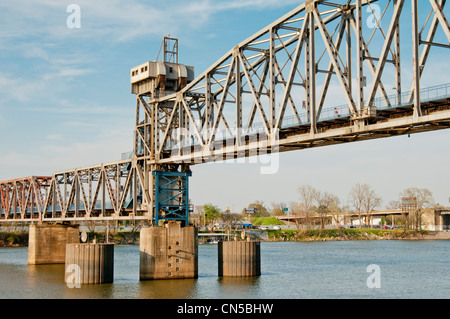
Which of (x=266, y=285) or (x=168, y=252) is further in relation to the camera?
(x=168, y=252)

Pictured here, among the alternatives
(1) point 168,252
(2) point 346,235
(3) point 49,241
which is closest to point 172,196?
→ (1) point 168,252

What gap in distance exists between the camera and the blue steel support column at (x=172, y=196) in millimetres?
63656

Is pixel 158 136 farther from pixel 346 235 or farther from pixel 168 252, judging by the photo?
pixel 346 235

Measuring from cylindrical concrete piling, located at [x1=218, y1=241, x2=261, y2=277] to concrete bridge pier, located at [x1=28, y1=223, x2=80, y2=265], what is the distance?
123ft

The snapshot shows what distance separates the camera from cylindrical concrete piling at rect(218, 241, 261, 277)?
60.0 metres

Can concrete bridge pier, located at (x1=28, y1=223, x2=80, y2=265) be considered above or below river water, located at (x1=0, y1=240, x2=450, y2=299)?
above

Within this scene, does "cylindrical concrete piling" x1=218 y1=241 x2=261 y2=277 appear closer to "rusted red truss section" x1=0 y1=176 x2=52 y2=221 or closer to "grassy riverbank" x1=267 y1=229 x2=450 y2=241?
"rusted red truss section" x1=0 y1=176 x2=52 y2=221

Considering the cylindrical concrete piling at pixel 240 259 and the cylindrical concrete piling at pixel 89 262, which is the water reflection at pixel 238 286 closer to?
the cylindrical concrete piling at pixel 240 259

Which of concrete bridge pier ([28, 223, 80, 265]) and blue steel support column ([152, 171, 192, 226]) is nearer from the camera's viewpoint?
blue steel support column ([152, 171, 192, 226])

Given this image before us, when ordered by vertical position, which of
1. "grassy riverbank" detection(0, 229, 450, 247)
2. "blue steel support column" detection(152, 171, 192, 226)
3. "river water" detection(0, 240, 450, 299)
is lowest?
"river water" detection(0, 240, 450, 299)

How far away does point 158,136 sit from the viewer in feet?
224

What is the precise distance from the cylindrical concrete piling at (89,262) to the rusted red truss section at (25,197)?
160 feet

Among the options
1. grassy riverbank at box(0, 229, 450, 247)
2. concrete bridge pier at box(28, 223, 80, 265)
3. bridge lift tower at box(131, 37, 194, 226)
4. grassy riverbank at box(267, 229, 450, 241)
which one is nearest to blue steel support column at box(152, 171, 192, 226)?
bridge lift tower at box(131, 37, 194, 226)

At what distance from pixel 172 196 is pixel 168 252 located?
7.02 m
